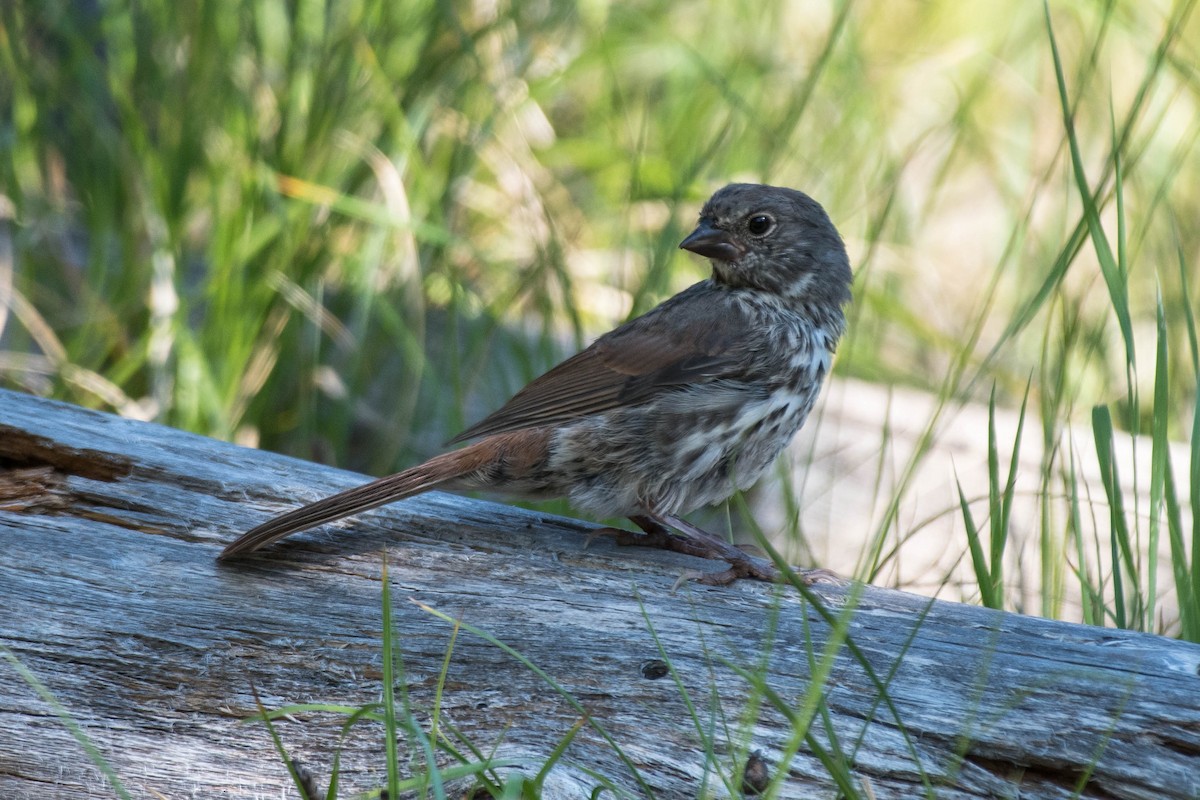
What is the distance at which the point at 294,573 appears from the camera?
100 inches

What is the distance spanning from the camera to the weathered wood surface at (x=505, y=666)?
80.2 inches

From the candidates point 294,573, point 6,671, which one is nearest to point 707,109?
point 294,573

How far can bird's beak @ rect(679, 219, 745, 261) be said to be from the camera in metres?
3.32

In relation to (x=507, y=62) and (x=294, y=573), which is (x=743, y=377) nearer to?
(x=294, y=573)

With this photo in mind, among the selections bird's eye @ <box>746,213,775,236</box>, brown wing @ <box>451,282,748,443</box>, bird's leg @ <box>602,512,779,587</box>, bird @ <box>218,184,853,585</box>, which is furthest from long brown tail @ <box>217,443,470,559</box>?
bird's eye @ <box>746,213,775,236</box>

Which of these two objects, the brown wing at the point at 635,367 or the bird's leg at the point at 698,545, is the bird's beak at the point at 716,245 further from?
the bird's leg at the point at 698,545

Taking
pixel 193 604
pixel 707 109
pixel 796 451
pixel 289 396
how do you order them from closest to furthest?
pixel 193 604
pixel 289 396
pixel 796 451
pixel 707 109

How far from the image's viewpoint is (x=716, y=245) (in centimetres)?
333

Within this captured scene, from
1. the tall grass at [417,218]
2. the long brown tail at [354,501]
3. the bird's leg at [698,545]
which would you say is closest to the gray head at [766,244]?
the tall grass at [417,218]

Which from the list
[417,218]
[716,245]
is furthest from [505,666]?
[417,218]

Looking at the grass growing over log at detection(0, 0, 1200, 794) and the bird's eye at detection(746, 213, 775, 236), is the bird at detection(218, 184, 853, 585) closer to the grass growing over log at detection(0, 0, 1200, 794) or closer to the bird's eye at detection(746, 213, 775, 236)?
the bird's eye at detection(746, 213, 775, 236)

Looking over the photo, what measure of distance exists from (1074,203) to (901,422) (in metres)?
2.40

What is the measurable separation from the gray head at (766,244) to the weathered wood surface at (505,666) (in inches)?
40.4

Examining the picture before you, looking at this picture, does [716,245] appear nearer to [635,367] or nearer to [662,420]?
[635,367]
